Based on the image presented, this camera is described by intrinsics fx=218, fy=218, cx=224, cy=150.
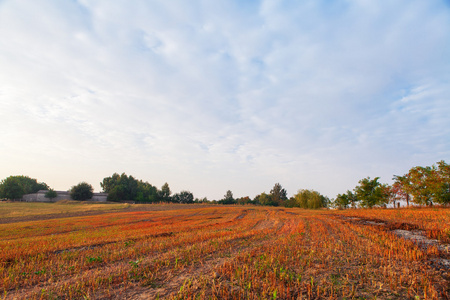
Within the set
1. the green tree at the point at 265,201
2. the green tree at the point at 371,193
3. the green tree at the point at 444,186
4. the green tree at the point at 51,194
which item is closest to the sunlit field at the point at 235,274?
the green tree at the point at 444,186

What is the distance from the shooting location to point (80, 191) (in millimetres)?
97875

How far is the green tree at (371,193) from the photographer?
5269 cm

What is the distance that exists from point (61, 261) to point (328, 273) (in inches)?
455

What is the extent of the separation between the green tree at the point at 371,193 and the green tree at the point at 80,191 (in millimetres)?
105845

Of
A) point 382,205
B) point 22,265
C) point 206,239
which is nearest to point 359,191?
point 382,205

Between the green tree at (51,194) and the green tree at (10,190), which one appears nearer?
the green tree at (10,190)

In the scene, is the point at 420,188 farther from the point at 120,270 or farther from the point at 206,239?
the point at 120,270

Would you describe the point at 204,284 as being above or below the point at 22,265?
above

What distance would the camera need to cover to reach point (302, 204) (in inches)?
3403

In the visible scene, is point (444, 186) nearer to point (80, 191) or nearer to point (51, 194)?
point (80, 191)

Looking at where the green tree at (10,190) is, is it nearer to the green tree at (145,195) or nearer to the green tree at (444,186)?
the green tree at (145,195)

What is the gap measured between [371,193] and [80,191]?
110427 mm

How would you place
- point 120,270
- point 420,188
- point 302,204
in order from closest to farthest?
point 120,270 < point 420,188 < point 302,204

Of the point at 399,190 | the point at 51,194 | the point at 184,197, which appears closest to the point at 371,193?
the point at 399,190
